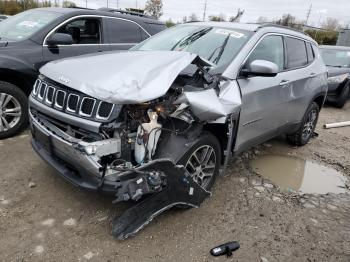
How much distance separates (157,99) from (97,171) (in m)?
0.77

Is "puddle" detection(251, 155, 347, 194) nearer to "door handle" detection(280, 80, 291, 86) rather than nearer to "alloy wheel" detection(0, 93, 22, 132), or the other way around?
"door handle" detection(280, 80, 291, 86)

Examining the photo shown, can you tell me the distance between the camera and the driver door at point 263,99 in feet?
12.1

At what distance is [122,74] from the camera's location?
2.86 metres

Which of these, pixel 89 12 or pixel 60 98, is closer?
pixel 60 98

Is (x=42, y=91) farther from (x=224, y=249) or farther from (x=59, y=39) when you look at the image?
(x=224, y=249)

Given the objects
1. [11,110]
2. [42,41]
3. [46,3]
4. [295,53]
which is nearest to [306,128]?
[295,53]

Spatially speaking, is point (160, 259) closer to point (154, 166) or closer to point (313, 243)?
point (154, 166)

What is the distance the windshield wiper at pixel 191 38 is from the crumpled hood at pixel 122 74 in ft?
2.29

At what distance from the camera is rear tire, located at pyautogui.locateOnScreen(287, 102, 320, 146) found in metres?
5.39

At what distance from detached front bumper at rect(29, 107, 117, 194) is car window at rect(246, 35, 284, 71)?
2.01 meters

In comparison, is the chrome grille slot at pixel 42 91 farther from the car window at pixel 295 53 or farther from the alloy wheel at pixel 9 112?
the car window at pixel 295 53

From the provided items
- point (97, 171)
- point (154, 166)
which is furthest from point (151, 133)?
point (97, 171)

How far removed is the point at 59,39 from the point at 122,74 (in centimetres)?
267

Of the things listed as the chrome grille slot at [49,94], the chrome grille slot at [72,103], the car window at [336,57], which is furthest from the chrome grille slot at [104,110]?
the car window at [336,57]
